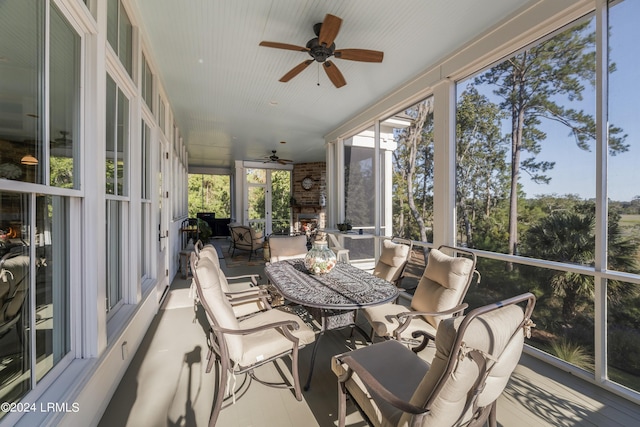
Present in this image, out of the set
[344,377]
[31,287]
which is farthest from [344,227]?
[31,287]

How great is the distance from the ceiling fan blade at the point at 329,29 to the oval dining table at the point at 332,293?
2.12 m

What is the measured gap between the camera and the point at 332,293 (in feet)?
6.90

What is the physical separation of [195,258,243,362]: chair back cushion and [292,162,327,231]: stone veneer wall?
7.97 metres

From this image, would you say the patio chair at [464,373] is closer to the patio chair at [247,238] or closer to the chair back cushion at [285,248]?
the chair back cushion at [285,248]

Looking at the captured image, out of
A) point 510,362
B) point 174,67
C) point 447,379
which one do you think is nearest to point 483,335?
point 447,379

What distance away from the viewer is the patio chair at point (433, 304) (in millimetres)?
2000

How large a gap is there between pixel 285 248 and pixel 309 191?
6209 mm

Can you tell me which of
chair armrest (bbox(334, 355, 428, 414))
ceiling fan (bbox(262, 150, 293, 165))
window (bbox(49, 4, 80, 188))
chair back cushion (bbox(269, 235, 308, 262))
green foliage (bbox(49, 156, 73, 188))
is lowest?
chair armrest (bbox(334, 355, 428, 414))

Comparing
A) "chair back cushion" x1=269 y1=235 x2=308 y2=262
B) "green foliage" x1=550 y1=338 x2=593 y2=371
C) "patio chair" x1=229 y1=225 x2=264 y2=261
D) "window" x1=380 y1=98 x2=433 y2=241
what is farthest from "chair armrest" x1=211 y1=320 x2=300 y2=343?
"patio chair" x1=229 y1=225 x2=264 y2=261

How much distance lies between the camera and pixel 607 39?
2.00 m

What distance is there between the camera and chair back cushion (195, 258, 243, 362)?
5.33ft

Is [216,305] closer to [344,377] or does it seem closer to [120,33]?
[344,377]

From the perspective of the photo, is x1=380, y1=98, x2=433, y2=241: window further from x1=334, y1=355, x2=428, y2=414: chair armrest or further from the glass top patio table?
x1=334, y1=355, x2=428, y2=414: chair armrest

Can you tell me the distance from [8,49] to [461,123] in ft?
11.9
